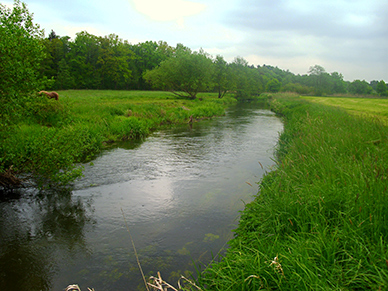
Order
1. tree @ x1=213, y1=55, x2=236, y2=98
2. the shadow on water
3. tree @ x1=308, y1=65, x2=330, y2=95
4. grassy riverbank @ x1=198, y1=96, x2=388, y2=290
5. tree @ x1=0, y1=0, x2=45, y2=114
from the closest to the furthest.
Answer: grassy riverbank @ x1=198, y1=96, x2=388, y2=290
the shadow on water
tree @ x1=0, y1=0, x2=45, y2=114
tree @ x1=213, y1=55, x2=236, y2=98
tree @ x1=308, y1=65, x2=330, y2=95

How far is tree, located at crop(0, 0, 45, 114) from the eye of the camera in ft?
18.3

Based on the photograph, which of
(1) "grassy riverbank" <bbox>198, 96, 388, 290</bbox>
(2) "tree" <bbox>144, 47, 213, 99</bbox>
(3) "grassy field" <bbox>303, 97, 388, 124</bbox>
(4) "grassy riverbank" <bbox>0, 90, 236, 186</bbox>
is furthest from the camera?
(2) "tree" <bbox>144, 47, 213, 99</bbox>

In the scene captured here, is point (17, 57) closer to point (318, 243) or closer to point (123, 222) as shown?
point (123, 222)

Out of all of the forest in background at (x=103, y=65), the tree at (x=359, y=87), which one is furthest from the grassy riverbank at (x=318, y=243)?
the tree at (x=359, y=87)

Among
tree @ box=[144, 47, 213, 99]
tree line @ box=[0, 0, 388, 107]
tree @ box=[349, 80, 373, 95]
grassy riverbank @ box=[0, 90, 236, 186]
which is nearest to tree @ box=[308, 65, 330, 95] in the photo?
tree line @ box=[0, 0, 388, 107]

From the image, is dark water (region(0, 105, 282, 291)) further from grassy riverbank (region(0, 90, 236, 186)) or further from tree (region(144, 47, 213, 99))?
tree (region(144, 47, 213, 99))

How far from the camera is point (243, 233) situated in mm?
4531

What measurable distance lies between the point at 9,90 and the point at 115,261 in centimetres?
443

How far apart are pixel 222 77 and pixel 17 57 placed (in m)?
55.5

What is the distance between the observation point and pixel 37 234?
5.47m

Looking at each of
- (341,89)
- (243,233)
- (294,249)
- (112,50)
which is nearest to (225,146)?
(243,233)

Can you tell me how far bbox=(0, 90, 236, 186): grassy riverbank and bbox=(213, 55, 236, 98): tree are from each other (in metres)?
31.8

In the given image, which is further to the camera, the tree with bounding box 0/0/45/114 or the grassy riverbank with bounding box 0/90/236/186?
the grassy riverbank with bounding box 0/90/236/186

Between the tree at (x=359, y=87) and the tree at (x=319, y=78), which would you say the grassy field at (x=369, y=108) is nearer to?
the tree at (x=319, y=78)
